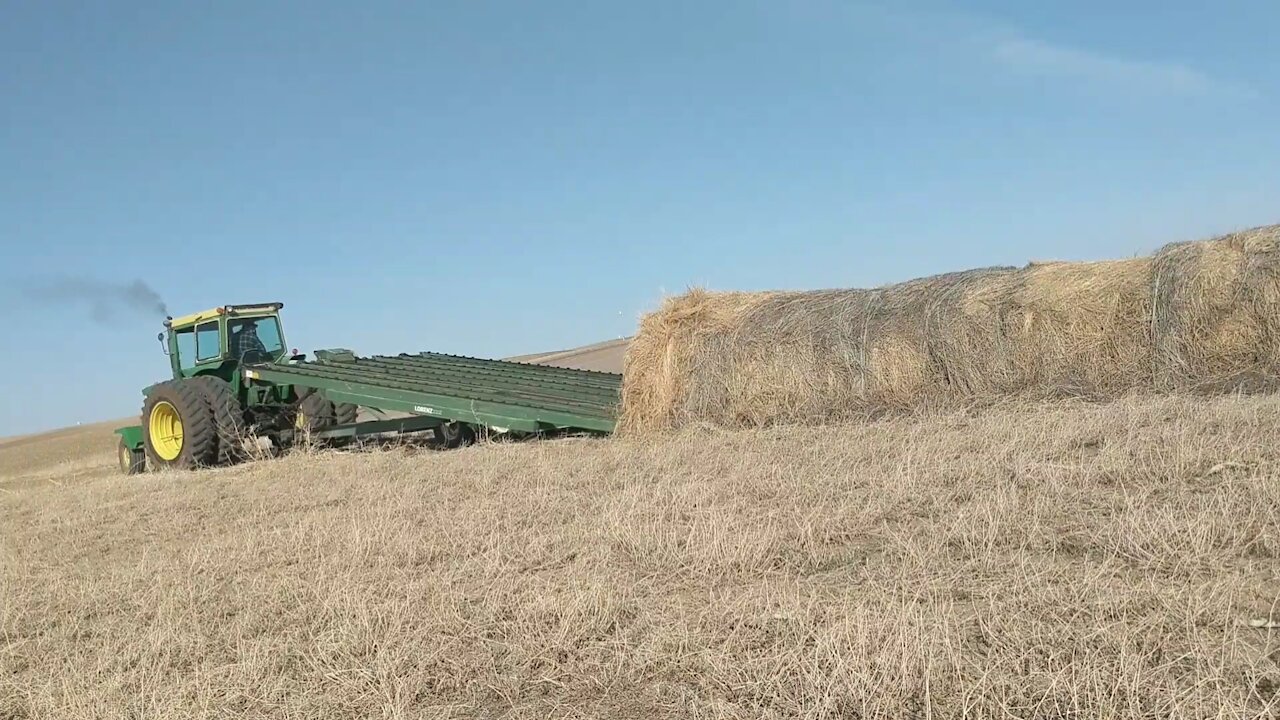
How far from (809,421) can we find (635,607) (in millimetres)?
5840

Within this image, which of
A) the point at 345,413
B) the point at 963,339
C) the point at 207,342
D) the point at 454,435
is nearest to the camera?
the point at 963,339

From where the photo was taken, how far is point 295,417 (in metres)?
12.5

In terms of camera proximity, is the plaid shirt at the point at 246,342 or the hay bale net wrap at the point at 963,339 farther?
the plaid shirt at the point at 246,342

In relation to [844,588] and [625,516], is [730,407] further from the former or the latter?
[844,588]

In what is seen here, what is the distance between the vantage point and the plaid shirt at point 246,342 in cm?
1302

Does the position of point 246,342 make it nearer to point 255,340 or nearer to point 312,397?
point 255,340

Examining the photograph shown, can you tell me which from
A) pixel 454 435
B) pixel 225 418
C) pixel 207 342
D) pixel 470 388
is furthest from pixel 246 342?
pixel 470 388

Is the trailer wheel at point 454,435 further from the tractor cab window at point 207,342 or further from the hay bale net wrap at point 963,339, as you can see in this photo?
the tractor cab window at point 207,342

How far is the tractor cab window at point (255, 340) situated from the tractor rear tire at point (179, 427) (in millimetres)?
1079

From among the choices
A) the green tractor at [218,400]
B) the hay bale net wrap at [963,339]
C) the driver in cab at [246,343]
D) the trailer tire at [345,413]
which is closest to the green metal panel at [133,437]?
the green tractor at [218,400]

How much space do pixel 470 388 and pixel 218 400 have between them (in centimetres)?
298

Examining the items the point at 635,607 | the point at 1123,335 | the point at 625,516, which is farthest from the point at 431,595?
the point at 1123,335

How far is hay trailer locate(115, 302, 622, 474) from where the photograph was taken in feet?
33.7

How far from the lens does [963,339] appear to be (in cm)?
911
